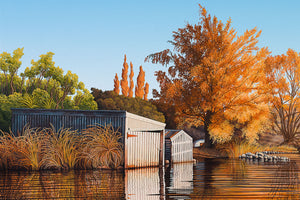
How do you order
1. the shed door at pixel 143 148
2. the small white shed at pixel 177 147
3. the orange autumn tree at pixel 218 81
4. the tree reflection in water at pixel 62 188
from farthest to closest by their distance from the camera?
the orange autumn tree at pixel 218 81 < the small white shed at pixel 177 147 < the shed door at pixel 143 148 < the tree reflection in water at pixel 62 188

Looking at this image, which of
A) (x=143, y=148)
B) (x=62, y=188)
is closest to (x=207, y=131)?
(x=143, y=148)

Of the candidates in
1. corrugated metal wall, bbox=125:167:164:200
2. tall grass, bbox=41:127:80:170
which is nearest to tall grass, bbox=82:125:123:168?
tall grass, bbox=41:127:80:170

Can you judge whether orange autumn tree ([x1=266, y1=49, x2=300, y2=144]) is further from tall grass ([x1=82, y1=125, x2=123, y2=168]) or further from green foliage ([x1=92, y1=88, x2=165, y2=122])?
tall grass ([x1=82, y1=125, x2=123, y2=168])

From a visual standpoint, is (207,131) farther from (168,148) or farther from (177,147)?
(168,148)

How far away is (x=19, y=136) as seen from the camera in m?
17.5

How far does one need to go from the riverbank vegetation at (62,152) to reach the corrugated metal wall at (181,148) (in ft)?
20.7

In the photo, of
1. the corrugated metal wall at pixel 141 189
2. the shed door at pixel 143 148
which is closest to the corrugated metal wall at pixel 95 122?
the shed door at pixel 143 148

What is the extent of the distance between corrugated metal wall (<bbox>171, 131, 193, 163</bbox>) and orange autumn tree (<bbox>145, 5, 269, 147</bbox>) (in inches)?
305

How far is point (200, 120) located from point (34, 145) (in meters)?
21.1

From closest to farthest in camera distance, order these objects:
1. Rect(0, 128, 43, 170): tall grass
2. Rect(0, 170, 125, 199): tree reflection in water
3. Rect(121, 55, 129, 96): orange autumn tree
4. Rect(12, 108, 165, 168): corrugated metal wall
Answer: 1. Rect(0, 170, 125, 199): tree reflection in water
2. Rect(0, 128, 43, 170): tall grass
3. Rect(12, 108, 165, 168): corrugated metal wall
4. Rect(121, 55, 129, 96): orange autumn tree

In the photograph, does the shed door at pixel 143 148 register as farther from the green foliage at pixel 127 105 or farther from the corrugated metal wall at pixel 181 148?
the green foliage at pixel 127 105

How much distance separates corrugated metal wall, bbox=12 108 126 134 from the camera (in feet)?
59.9

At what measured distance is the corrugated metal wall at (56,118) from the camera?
719 inches

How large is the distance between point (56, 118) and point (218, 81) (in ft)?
56.4
